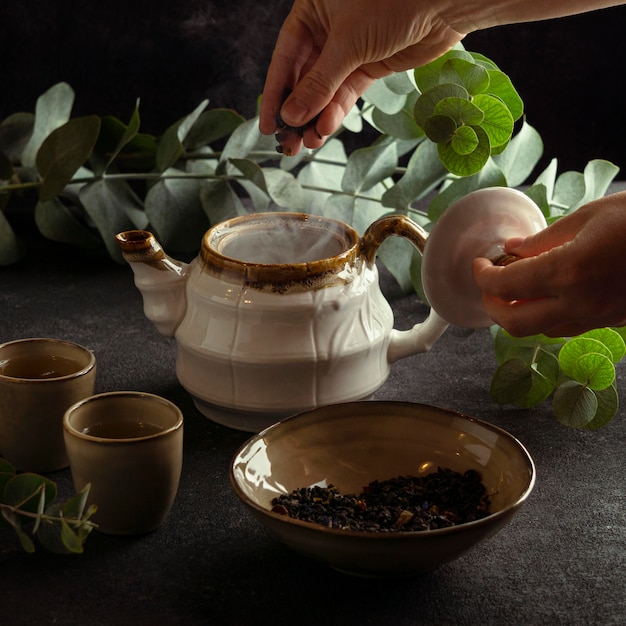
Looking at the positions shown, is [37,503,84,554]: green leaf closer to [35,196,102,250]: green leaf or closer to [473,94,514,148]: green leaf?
[473,94,514,148]: green leaf

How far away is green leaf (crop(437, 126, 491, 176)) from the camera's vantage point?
958mm

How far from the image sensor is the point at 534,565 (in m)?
0.75

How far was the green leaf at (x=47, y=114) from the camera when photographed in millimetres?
1447

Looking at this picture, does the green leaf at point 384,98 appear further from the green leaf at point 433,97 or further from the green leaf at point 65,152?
the green leaf at point 65,152

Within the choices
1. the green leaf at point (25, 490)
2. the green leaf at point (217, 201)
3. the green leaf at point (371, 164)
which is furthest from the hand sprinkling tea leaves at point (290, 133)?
the green leaf at point (25, 490)

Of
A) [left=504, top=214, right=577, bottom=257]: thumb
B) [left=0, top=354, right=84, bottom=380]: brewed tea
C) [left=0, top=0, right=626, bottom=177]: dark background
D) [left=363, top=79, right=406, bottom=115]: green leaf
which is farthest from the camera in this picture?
[left=0, top=0, right=626, bottom=177]: dark background

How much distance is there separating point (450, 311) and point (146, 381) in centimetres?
35

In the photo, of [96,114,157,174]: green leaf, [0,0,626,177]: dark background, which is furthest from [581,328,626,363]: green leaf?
[0,0,626,177]: dark background

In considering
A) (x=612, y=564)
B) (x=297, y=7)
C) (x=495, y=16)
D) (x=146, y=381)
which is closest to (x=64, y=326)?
(x=146, y=381)

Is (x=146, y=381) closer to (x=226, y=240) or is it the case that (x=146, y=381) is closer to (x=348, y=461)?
(x=226, y=240)

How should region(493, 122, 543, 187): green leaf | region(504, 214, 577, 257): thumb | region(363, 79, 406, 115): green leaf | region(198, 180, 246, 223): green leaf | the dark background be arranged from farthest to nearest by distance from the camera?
the dark background, region(198, 180, 246, 223): green leaf, region(493, 122, 543, 187): green leaf, region(363, 79, 406, 115): green leaf, region(504, 214, 577, 257): thumb

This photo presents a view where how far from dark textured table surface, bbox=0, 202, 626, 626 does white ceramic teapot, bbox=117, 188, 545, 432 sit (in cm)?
7

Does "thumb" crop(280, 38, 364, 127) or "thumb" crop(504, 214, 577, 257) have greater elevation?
"thumb" crop(280, 38, 364, 127)

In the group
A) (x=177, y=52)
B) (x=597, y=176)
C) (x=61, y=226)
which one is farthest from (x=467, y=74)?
(x=177, y=52)
